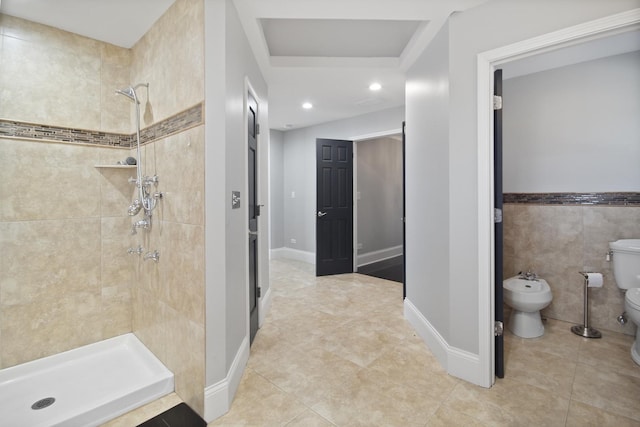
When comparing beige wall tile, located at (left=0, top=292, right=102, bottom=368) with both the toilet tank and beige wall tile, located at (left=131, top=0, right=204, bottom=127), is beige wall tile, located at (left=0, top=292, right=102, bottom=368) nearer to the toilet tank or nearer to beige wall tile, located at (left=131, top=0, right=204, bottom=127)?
beige wall tile, located at (left=131, top=0, right=204, bottom=127)

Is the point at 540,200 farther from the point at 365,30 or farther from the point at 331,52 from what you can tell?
the point at 331,52

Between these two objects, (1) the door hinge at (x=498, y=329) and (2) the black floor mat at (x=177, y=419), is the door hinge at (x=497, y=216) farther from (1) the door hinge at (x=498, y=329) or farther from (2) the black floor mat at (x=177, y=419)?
(2) the black floor mat at (x=177, y=419)

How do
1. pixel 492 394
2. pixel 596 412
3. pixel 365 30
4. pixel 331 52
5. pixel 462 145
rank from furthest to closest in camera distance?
1. pixel 331 52
2. pixel 365 30
3. pixel 462 145
4. pixel 492 394
5. pixel 596 412

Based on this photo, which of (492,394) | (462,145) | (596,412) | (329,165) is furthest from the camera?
(329,165)

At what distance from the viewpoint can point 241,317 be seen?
2.03m

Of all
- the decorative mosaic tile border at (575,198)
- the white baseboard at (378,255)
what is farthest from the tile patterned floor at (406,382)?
the white baseboard at (378,255)

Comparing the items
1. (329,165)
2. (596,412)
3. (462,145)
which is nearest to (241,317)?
(462,145)

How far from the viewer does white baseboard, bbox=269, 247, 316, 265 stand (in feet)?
17.7

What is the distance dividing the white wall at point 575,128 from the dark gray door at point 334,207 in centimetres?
226

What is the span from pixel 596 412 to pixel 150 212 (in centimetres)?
301

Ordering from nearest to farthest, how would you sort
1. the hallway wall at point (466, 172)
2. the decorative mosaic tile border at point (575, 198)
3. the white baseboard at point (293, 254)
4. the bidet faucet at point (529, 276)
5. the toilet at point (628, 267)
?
the hallway wall at point (466, 172) → the toilet at point (628, 267) → the decorative mosaic tile border at point (575, 198) → the bidet faucet at point (529, 276) → the white baseboard at point (293, 254)

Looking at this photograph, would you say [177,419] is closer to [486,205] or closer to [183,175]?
[183,175]

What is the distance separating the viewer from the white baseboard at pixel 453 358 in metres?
1.88

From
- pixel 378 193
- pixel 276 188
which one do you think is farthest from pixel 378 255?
pixel 276 188
